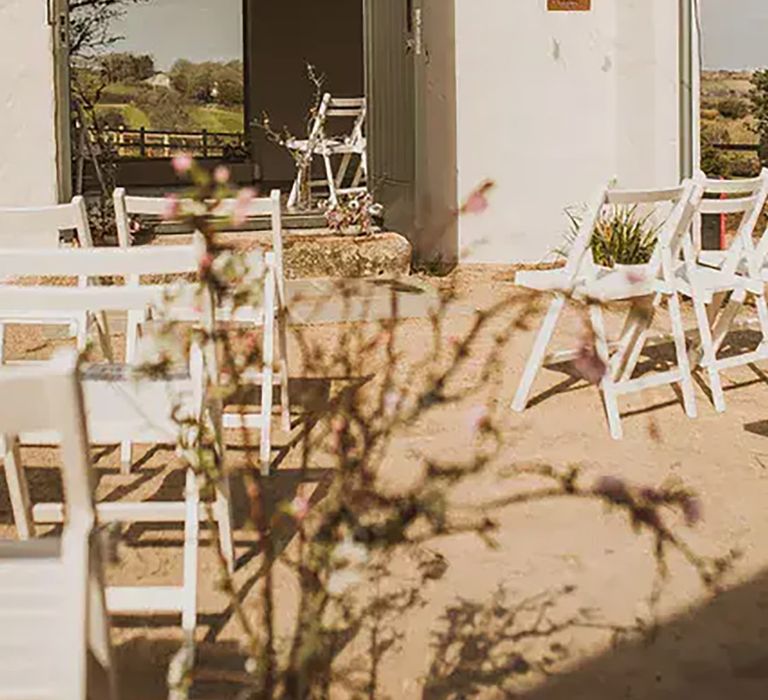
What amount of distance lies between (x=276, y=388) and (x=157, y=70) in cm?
1001

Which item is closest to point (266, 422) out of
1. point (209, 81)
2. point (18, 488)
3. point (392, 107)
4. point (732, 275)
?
point (18, 488)

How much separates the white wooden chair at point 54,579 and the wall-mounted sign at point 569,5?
7315 mm

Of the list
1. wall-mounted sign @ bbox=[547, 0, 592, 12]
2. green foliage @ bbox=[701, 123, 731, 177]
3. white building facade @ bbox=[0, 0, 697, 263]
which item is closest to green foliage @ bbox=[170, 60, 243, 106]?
green foliage @ bbox=[701, 123, 731, 177]

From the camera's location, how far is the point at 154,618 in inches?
113

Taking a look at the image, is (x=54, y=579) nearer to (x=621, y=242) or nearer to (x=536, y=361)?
(x=536, y=361)

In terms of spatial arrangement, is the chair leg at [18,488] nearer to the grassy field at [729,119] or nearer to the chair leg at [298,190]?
the chair leg at [298,190]

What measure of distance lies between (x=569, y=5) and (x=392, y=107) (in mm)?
1379

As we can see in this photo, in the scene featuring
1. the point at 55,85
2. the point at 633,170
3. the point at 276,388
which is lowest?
the point at 276,388

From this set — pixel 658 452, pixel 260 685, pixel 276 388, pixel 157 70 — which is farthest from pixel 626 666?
pixel 157 70

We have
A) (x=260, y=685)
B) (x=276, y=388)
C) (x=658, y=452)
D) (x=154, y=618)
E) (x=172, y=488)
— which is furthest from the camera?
(x=276, y=388)

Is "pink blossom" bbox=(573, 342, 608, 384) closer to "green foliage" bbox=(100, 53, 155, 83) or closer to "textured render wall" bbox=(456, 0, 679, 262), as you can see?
"textured render wall" bbox=(456, 0, 679, 262)

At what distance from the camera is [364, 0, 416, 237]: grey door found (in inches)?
301

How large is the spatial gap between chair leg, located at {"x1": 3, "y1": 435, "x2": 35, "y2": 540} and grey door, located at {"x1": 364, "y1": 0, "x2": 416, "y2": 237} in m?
5.09

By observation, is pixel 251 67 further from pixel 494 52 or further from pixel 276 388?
pixel 276 388
